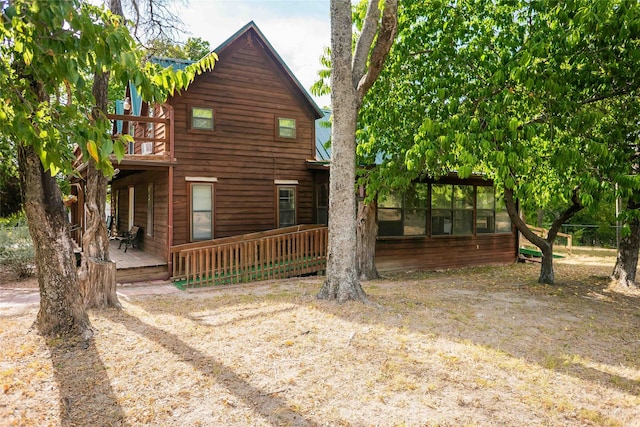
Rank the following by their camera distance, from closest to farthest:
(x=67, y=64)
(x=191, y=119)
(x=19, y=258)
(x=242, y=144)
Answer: (x=67, y=64)
(x=19, y=258)
(x=191, y=119)
(x=242, y=144)

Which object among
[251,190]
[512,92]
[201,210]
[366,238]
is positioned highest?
[512,92]

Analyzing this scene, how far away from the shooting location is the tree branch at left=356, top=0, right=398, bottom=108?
22.8 ft

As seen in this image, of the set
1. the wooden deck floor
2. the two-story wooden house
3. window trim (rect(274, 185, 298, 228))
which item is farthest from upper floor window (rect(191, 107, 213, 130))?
the wooden deck floor

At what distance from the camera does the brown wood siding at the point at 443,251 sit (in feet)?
43.8

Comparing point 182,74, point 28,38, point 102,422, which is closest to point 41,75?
point 28,38

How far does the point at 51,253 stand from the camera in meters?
5.00

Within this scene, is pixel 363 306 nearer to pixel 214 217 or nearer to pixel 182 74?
pixel 182 74

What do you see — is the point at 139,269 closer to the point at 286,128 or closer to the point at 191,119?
the point at 191,119

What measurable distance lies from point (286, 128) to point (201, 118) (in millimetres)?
2754

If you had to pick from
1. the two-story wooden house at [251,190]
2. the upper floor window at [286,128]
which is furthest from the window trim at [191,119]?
the upper floor window at [286,128]

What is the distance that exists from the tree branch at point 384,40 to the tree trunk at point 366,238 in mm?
3791

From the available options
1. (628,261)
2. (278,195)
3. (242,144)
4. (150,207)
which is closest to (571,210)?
(628,261)

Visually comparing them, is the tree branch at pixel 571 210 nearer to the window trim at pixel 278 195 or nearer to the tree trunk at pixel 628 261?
the tree trunk at pixel 628 261

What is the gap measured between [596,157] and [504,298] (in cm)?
321
